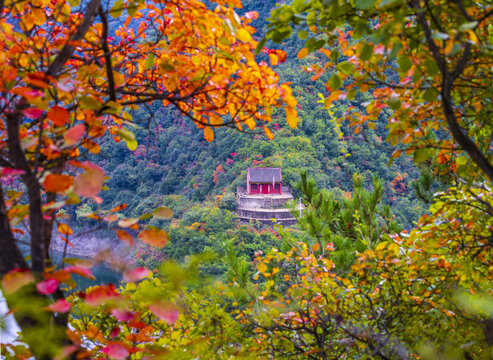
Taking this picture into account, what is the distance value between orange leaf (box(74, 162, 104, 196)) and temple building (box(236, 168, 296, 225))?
1182 cm

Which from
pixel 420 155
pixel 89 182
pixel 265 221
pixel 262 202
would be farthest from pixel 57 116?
pixel 262 202

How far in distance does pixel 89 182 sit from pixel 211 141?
557 millimetres

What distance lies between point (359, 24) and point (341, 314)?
893mm

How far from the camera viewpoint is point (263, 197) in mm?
13352

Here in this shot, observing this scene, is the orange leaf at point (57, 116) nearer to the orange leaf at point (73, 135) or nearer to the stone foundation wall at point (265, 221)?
the orange leaf at point (73, 135)

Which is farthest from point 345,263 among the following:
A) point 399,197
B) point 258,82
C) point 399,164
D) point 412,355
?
point 399,164

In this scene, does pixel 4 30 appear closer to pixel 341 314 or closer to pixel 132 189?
pixel 341 314

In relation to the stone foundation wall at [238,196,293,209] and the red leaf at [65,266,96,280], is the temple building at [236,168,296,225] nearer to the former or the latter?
the stone foundation wall at [238,196,293,209]

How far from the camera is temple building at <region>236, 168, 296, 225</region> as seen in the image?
40.8 ft

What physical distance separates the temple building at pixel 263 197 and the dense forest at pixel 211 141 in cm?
1054

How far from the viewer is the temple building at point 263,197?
1245 cm

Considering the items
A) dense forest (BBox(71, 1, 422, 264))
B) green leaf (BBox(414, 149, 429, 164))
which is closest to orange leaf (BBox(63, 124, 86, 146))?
green leaf (BBox(414, 149, 429, 164))

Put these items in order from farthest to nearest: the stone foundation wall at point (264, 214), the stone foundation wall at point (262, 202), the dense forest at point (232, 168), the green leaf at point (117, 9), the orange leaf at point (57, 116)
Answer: the stone foundation wall at point (262, 202), the stone foundation wall at point (264, 214), the dense forest at point (232, 168), the green leaf at point (117, 9), the orange leaf at point (57, 116)

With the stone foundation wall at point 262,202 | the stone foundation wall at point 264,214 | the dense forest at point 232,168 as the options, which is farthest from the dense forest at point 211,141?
the stone foundation wall at point 262,202
